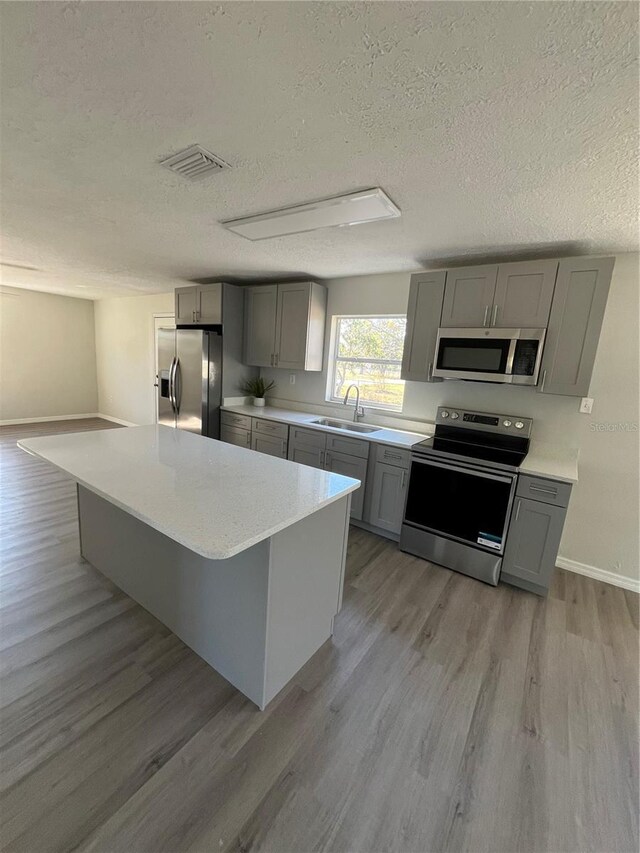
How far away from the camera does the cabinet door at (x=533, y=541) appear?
7.62ft

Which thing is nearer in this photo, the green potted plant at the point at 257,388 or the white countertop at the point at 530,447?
the white countertop at the point at 530,447

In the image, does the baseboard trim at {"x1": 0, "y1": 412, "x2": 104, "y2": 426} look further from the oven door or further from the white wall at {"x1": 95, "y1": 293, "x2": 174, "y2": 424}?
the oven door

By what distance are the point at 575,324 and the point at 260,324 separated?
3.06m

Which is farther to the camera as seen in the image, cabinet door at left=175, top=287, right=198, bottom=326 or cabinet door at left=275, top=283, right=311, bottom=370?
cabinet door at left=175, top=287, right=198, bottom=326

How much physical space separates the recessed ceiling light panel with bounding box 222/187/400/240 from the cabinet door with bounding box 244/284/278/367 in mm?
1514

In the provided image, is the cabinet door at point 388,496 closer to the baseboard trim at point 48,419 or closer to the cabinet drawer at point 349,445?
the cabinet drawer at point 349,445

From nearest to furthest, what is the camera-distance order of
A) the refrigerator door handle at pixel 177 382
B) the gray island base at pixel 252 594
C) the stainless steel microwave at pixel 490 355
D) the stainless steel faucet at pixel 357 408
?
the gray island base at pixel 252 594
the stainless steel microwave at pixel 490 355
the stainless steel faucet at pixel 357 408
the refrigerator door handle at pixel 177 382

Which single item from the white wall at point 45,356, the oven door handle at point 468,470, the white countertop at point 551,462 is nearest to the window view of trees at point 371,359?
the oven door handle at point 468,470

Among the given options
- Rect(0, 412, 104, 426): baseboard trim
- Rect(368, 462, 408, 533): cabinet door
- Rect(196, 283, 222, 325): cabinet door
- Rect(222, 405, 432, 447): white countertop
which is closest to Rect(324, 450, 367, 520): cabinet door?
Rect(368, 462, 408, 533): cabinet door

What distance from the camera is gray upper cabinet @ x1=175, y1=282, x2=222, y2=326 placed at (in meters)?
4.04

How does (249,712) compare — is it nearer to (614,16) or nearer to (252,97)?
(252,97)

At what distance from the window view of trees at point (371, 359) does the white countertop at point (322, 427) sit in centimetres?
34

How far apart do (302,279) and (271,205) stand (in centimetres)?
199

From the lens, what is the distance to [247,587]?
4.89ft
